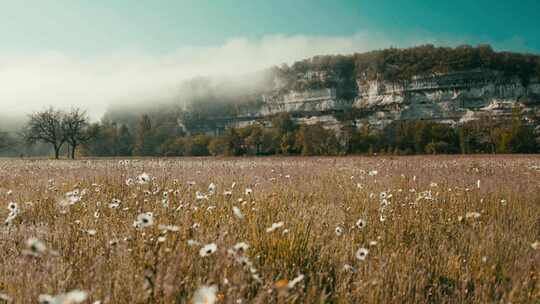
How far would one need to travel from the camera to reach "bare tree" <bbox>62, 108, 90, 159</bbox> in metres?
66.7

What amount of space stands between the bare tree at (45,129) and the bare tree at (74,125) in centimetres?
93

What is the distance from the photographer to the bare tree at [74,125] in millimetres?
66688

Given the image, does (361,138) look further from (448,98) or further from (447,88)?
(447,88)

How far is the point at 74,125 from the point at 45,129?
Answer: 4.81 metres

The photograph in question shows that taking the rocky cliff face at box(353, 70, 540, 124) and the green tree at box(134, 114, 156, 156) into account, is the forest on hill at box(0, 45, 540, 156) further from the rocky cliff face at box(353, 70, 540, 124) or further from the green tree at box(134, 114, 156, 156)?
the rocky cliff face at box(353, 70, 540, 124)

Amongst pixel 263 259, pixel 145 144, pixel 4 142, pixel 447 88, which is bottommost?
pixel 145 144

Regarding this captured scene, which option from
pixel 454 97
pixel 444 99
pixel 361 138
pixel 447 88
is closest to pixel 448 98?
pixel 444 99

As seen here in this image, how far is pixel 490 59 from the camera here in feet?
565

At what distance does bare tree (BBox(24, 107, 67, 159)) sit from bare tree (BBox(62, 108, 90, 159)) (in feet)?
3.06

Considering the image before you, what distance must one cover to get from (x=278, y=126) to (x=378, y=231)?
13656 cm

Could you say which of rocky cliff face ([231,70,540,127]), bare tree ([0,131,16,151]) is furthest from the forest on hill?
rocky cliff face ([231,70,540,127])

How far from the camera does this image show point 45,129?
6550 cm

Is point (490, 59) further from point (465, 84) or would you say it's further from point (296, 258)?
point (296, 258)

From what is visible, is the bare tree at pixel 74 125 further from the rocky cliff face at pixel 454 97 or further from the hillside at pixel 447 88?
the rocky cliff face at pixel 454 97
